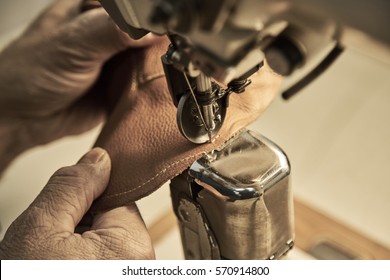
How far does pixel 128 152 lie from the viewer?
27.0 inches

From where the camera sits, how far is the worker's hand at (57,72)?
0.83 m

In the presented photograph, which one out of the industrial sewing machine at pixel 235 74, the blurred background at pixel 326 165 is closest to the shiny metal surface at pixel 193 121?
the industrial sewing machine at pixel 235 74

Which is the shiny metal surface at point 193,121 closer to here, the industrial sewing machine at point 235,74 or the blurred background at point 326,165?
the industrial sewing machine at point 235,74

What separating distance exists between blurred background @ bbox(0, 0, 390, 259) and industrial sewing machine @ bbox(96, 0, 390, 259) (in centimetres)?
27

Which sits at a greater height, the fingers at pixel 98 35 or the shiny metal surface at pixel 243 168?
the fingers at pixel 98 35

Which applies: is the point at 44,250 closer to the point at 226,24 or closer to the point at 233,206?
the point at 233,206

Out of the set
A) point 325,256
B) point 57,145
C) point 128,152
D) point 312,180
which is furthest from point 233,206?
point 57,145

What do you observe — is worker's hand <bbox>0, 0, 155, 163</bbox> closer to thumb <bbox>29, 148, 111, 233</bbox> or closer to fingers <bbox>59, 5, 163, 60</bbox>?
fingers <bbox>59, 5, 163, 60</bbox>

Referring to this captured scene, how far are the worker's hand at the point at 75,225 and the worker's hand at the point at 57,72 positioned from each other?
200 millimetres

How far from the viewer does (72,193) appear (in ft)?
2.20

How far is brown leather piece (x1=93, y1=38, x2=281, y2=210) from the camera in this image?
0.65 meters

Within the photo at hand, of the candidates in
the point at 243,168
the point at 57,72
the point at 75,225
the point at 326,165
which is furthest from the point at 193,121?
the point at 326,165

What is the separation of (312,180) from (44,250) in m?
0.59

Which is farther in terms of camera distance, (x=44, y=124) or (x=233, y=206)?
(x=44, y=124)
